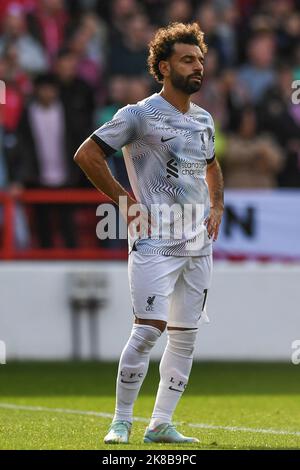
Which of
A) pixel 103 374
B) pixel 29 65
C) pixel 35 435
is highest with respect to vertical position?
pixel 29 65

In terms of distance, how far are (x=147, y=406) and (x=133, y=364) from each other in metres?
2.87

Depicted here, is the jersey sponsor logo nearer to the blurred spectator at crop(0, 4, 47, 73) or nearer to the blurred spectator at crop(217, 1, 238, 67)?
the blurred spectator at crop(0, 4, 47, 73)

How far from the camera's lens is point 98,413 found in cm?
1002

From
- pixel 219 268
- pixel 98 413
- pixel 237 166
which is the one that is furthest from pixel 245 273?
pixel 98 413

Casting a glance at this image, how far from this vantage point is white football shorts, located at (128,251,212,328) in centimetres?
791

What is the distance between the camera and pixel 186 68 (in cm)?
805

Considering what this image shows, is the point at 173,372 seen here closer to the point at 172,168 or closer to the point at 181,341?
the point at 181,341

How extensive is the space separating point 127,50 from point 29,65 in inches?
52.4

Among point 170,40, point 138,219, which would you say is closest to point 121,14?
point 170,40

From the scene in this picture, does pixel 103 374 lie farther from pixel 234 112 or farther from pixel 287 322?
pixel 234 112

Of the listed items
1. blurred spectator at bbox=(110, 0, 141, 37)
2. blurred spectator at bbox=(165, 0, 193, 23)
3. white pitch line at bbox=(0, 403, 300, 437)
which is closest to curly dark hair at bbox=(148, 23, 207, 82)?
white pitch line at bbox=(0, 403, 300, 437)

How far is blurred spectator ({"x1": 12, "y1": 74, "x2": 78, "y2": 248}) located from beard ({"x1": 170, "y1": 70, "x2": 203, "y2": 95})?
281 inches

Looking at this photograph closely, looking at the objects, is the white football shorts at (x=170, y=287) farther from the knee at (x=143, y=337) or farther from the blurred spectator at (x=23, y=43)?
the blurred spectator at (x=23, y=43)

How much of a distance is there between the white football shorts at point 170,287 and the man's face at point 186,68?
104cm
